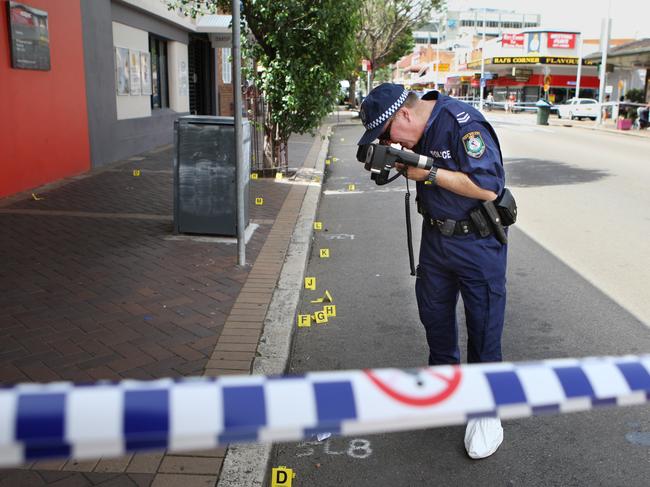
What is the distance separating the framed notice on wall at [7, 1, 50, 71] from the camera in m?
9.27

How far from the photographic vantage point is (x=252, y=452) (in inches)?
124

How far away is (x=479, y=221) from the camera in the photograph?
3186 millimetres

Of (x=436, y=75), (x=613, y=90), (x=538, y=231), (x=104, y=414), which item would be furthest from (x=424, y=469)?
(x=436, y=75)

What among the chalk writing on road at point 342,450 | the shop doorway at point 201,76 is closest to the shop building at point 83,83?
the shop doorway at point 201,76

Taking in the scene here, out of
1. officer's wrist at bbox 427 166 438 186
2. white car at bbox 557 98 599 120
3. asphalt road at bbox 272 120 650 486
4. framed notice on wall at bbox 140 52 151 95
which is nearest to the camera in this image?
officer's wrist at bbox 427 166 438 186

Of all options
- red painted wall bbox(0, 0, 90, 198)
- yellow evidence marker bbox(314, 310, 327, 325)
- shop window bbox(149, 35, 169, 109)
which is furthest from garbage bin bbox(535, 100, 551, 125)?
yellow evidence marker bbox(314, 310, 327, 325)

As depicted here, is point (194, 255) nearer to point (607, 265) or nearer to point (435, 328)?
point (435, 328)

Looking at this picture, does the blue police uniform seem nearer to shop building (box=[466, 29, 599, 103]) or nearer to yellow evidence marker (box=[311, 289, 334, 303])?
yellow evidence marker (box=[311, 289, 334, 303])

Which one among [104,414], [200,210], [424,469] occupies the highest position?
[104,414]

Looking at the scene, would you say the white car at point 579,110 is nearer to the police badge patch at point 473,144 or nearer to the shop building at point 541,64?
the shop building at point 541,64

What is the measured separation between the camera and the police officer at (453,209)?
3.05 meters

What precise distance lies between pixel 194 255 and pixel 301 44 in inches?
233

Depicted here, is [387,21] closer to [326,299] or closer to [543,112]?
[543,112]

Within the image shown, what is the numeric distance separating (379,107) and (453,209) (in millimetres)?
631
